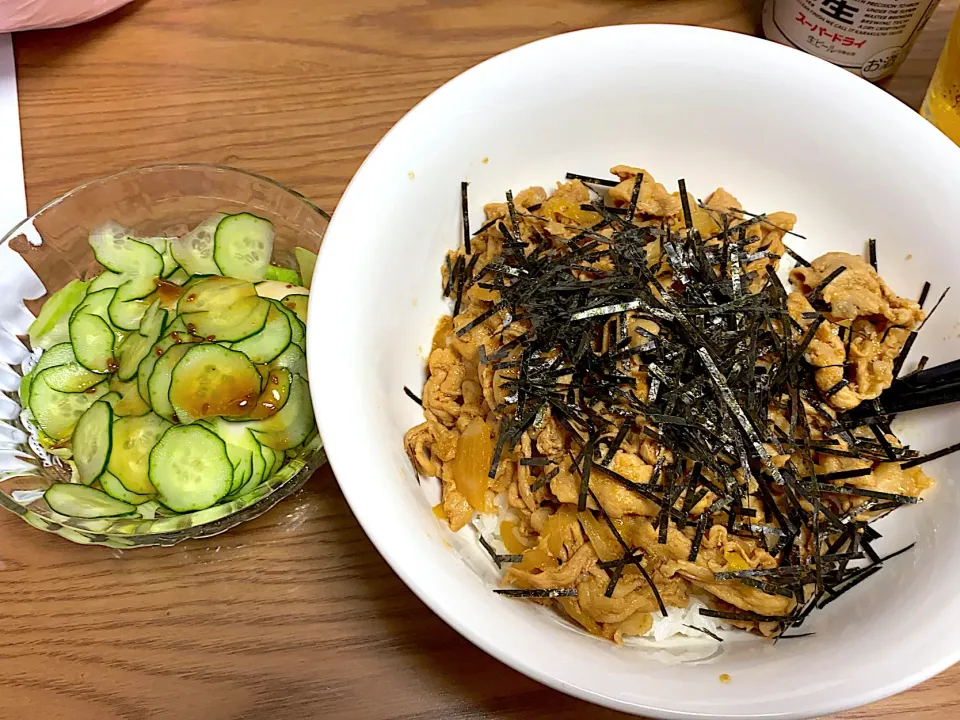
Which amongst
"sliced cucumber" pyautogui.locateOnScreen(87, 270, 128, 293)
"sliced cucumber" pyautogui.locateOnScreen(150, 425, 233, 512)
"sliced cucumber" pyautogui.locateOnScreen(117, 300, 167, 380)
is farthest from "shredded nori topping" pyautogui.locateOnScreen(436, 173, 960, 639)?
"sliced cucumber" pyautogui.locateOnScreen(87, 270, 128, 293)

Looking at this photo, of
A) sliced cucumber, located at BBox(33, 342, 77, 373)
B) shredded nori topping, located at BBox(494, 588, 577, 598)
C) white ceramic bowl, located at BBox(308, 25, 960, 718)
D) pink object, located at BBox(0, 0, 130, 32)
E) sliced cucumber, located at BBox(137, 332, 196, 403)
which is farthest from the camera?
pink object, located at BBox(0, 0, 130, 32)

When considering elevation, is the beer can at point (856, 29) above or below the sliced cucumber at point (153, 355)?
above

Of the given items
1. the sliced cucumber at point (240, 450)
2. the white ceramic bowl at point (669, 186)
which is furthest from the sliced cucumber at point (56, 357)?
the white ceramic bowl at point (669, 186)

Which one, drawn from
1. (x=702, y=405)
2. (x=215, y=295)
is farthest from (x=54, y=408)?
(x=702, y=405)

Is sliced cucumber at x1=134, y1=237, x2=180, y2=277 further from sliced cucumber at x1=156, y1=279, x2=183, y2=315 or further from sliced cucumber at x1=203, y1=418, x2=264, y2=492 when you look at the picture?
sliced cucumber at x1=203, y1=418, x2=264, y2=492

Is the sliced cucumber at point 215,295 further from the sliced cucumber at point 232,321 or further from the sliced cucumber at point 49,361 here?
the sliced cucumber at point 49,361

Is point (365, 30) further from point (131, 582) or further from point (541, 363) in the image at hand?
point (131, 582)

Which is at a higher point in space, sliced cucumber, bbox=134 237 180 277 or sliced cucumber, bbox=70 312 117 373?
sliced cucumber, bbox=134 237 180 277
